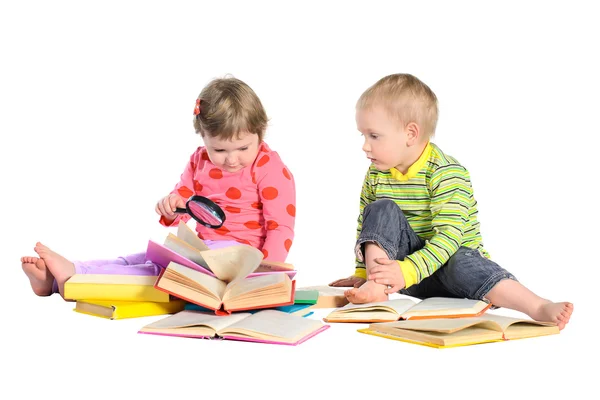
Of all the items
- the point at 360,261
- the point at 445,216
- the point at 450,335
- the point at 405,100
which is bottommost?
the point at 450,335

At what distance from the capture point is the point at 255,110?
4.16m

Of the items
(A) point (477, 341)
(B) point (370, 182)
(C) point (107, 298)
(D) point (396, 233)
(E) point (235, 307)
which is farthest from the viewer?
(B) point (370, 182)

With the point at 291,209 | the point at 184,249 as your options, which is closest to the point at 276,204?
the point at 291,209

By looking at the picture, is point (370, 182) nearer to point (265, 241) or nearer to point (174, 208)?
point (265, 241)

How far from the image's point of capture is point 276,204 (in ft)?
13.9

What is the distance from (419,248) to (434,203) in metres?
0.23

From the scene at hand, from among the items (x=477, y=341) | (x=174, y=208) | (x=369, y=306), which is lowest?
(x=477, y=341)

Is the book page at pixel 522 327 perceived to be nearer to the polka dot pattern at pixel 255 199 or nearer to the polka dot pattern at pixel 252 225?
the polka dot pattern at pixel 255 199

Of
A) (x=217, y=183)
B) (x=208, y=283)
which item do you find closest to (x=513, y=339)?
(x=208, y=283)

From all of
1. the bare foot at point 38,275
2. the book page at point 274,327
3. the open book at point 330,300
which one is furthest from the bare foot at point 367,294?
the bare foot at point 38,275

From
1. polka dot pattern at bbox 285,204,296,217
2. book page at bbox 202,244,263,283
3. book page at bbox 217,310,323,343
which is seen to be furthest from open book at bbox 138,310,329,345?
polka dot pattern at bbox 285,204,296,217

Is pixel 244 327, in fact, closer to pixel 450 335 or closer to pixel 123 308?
→ pixel 123 308

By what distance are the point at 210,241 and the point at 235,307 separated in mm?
948

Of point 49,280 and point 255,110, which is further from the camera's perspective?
point 255,110
